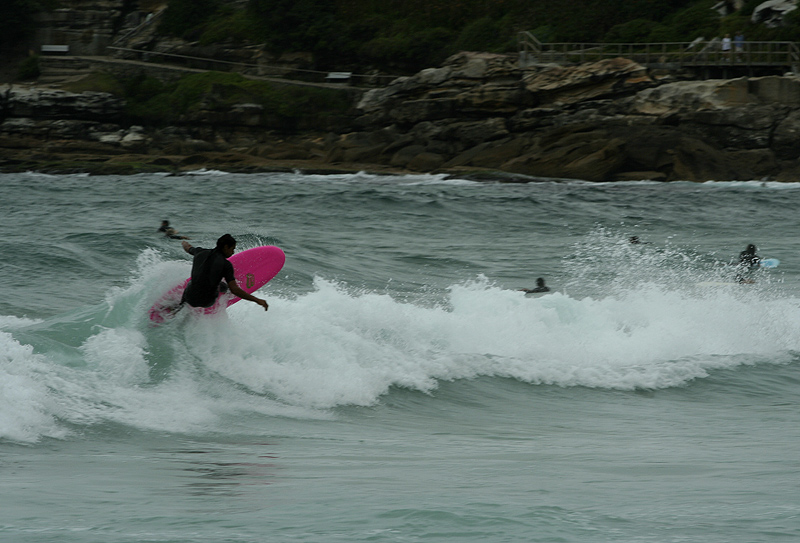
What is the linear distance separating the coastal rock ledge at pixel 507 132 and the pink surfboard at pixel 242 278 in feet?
86.0

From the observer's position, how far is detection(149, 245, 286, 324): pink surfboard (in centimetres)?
825

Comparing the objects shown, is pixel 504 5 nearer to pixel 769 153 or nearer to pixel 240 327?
pixel 769 153

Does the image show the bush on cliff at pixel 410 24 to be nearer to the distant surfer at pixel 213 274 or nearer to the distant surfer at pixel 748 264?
the distant surfer at pixel 748 264

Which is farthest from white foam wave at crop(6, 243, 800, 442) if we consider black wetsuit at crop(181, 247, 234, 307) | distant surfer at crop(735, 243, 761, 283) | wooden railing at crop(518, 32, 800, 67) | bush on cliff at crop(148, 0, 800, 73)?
bush on cliff at crop(148, 0, 800, 73)

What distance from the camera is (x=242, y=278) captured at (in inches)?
350

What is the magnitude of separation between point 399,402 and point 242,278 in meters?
2.03

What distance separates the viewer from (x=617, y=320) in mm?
11766

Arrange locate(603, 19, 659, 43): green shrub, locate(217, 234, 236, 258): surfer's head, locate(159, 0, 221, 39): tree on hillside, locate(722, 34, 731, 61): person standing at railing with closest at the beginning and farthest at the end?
locate(217, 234, 236, 258): surfer's head
locate(722, 34, 731, 61): person standing at railing
locate(603, 19, 659, 43): green shrub
locate(159, 0, 221, 39): tree on hillside

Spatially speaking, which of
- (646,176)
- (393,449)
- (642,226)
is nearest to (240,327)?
(393,449)

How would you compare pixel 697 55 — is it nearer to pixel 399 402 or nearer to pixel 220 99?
pixel 220 99

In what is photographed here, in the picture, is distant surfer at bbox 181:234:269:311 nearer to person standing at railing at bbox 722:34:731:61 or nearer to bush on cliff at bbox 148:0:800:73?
person standing at railing at bbox 722:34:731:61

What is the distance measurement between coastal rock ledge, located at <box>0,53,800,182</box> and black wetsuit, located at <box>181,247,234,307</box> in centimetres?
2760

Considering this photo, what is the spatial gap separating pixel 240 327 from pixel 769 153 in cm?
A: 3227

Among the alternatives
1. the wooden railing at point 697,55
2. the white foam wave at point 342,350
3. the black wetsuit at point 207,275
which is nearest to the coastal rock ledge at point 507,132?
the wooden railing at point 697,55
